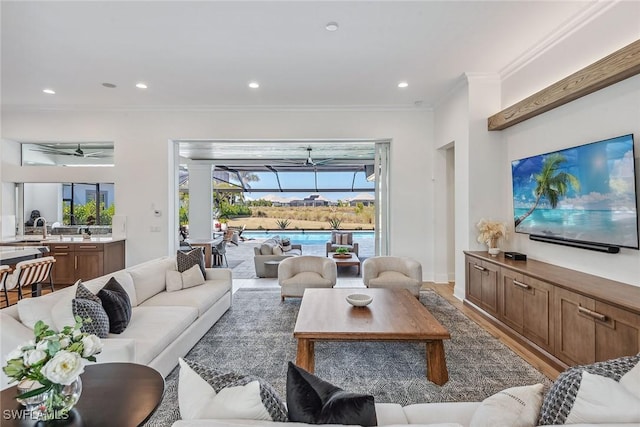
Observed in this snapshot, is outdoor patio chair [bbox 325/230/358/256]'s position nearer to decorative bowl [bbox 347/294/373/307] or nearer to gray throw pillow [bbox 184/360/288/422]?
decorative bowl [bbox 347/294/373/307]

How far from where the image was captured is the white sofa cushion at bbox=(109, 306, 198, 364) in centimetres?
235

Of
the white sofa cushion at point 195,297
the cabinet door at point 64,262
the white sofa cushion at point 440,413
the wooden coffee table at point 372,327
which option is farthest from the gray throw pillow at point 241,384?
the cabinet door at point 64,262

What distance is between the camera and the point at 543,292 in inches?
Answer: 115

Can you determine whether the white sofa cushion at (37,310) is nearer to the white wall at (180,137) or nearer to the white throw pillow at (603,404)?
the white throw pillow at (603,404)

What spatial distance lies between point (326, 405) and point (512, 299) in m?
3.12

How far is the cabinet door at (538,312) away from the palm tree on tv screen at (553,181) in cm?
100

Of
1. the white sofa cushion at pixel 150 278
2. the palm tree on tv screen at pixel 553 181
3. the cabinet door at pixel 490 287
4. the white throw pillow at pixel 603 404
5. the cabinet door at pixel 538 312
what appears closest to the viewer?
the white throw pillow at pixel 603 404

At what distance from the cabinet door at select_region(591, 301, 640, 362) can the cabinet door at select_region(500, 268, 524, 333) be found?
0.89m

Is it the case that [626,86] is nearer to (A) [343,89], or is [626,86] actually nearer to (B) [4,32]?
(A) [343,89]

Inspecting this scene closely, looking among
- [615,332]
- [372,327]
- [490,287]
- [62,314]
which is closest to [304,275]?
[372,327]

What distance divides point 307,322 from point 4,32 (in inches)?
175

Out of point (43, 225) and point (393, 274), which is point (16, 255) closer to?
point (43, 225)

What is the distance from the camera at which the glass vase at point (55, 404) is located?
118 centimetres

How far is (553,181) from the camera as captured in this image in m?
3.41
